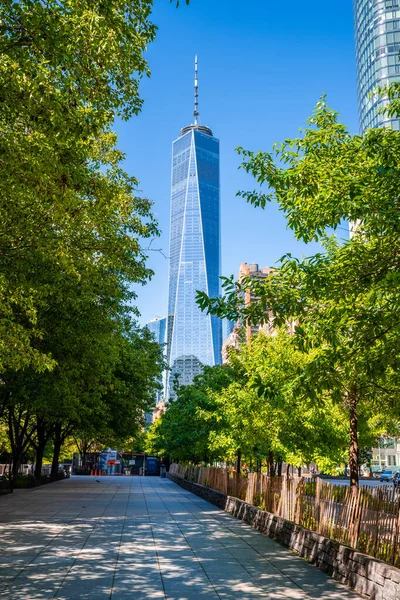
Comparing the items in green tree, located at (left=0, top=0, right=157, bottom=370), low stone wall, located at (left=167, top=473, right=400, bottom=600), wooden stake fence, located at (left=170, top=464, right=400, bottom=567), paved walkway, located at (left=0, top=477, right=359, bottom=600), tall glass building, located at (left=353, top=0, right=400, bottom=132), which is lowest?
paved walkway, located at (left=0, top=477, right=359, bottom=600)

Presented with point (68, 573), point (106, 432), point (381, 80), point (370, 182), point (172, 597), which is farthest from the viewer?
point (381, 80)

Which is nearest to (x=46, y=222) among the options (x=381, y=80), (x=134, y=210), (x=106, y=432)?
(x=134, y=210)

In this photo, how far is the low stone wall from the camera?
802cm

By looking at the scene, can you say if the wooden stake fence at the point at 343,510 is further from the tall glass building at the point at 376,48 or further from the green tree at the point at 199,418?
the tall glass building at the point at 376,48

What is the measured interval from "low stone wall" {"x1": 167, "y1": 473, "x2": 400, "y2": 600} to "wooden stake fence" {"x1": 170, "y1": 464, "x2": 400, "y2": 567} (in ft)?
1.13

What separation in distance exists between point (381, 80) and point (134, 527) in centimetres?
10709

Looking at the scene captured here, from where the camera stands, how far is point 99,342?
20031 mm

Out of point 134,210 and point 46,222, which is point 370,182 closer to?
point 46,222

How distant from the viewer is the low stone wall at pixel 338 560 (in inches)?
316

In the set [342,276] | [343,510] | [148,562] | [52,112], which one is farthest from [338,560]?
[52,112]

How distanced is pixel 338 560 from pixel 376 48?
Result: 382 feet

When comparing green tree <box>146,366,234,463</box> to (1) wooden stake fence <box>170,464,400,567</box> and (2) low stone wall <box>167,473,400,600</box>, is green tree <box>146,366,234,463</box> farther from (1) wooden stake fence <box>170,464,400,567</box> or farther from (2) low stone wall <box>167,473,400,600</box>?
(2) low stone wall <box>167,473,400,600</box>

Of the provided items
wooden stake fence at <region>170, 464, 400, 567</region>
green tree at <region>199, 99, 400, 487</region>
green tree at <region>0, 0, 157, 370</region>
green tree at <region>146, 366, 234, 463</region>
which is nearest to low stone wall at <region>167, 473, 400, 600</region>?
wooden stake fence at <region>170, 464, 400, 567</region>

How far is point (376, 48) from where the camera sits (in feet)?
363
